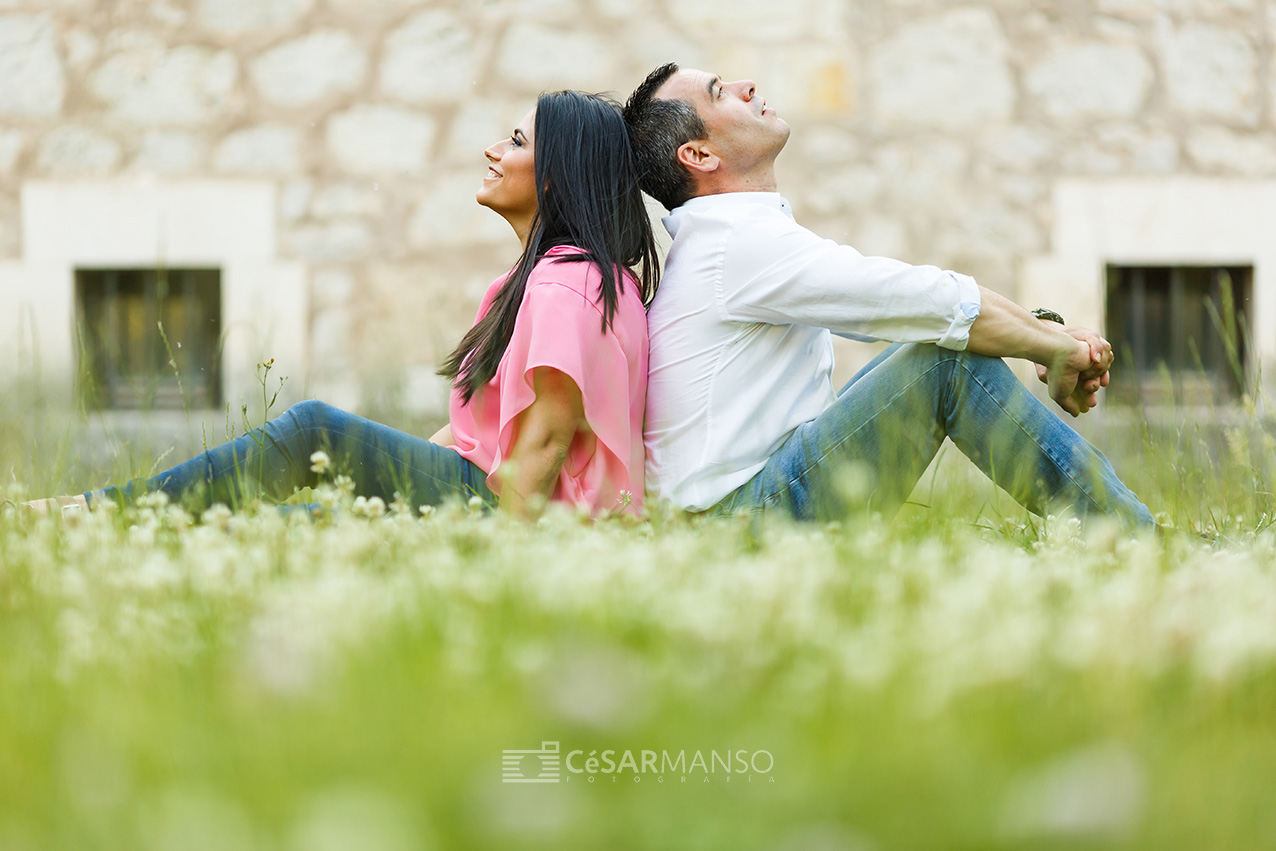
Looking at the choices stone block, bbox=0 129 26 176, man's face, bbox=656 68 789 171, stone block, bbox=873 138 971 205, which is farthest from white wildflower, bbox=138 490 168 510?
stone block, bbox=873 138 971 205

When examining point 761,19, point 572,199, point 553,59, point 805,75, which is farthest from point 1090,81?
point 572,199

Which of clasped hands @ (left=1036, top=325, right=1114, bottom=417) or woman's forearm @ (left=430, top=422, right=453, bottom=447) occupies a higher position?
clasped hands @ (left=1036, top=325, right=1114, bottom=417)

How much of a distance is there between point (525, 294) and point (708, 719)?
138 cm

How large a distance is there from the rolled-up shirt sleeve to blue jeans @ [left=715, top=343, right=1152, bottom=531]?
0.07 m

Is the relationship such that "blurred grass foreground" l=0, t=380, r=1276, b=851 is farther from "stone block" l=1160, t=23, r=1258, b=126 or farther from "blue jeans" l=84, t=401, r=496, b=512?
"stone block" l=1160, t=23, r=1258, b=126

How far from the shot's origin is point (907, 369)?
2174 millimetres

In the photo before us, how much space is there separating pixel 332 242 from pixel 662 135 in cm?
233

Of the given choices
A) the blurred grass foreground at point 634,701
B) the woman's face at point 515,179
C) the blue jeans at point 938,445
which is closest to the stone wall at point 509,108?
the woman's face at point 515,179

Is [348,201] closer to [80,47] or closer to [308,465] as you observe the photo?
[80,47]

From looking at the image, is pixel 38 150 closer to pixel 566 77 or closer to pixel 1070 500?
pixel 566 77

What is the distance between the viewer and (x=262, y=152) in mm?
4516

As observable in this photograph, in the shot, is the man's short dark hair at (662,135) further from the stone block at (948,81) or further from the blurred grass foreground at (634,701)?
the stone block at (948,81)

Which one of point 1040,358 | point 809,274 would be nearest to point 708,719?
point 809,274

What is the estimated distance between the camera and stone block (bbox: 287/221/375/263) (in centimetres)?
450
